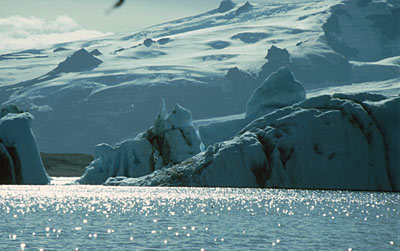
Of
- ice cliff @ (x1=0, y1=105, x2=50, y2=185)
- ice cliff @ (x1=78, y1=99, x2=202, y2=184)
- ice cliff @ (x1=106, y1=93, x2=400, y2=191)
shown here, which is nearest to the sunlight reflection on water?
ice cliff @ (x1=106, y1=93, x2=400, y2=191)

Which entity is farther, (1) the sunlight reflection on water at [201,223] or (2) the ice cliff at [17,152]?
(2) the ice cliff at [17,152]

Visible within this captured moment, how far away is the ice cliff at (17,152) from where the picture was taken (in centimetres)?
8456

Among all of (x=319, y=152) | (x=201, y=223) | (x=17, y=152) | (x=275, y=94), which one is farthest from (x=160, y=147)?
(x=201, y=223)

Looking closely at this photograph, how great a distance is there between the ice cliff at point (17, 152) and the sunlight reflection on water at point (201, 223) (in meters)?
13.4

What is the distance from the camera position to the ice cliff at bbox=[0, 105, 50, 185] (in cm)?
8456

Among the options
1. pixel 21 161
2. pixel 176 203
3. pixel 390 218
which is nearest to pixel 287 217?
pixel 390 218

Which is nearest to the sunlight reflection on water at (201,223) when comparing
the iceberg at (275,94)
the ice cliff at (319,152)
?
the ice cliff at (319,152)

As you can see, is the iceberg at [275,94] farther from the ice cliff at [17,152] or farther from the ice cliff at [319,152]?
the ice cliff at [17,152]

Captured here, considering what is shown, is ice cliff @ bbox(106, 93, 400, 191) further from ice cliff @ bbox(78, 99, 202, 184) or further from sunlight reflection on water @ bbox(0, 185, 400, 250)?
ice cliff @ bbox(78, 99, 202, 184)

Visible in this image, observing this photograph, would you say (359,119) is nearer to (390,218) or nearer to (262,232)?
(390,218)

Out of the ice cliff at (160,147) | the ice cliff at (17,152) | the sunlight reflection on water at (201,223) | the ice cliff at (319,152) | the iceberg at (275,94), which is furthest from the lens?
the ice cliff at (160,147)

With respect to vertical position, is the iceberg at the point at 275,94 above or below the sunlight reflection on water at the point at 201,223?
above

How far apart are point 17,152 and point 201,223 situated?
1723 inches

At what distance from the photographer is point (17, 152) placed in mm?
84688
